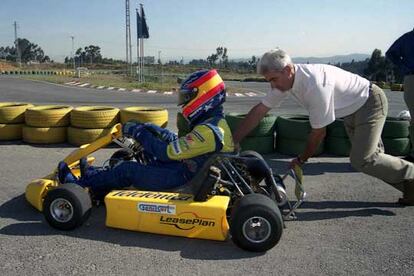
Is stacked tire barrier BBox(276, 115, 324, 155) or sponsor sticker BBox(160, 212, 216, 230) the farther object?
stacked tire barrier BBox(276, 115, 324, 155)

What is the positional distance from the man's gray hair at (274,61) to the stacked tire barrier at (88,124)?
12.7 feet

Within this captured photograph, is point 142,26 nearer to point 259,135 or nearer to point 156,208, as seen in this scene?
point 259,135

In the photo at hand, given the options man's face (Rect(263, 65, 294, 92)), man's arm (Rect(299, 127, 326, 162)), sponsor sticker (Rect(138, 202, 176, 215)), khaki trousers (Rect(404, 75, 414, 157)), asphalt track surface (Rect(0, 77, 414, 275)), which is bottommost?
asphalt track surface (Rect(0, 77, 414, 275))

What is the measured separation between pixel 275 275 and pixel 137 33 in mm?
23801

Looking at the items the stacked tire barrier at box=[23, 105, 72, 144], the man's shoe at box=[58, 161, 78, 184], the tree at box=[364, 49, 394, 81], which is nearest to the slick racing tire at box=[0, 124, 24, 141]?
the stacked tire barrier at box=[23, 105, 72, 144]

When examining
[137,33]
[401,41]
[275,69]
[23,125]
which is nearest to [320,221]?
[275,69]

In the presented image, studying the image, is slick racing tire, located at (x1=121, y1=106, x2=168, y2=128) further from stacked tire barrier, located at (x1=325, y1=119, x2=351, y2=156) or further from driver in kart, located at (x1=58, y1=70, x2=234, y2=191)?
driver in kart, located at (x1=58, y1=70, x2=234, y2=191)

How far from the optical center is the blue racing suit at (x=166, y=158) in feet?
11.8

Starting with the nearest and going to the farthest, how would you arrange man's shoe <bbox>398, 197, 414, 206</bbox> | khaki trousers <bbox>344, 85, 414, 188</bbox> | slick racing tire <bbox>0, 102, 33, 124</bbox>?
khaki trousers <bbox>344, 85, 414, 188</bbox> < man's shoe <bbox>398, 197, 414, 206</bbox> < slick racing tire <bbox>0, 102, 33, 124</bbox>

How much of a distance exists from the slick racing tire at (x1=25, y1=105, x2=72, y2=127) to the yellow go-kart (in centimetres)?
336

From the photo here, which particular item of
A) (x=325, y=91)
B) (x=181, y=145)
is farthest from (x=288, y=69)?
(x=181, y=145)

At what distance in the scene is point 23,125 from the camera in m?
7.39

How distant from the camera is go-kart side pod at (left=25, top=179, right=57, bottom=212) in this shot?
397cm

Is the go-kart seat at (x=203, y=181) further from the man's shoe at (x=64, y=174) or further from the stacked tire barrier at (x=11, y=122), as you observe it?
the stacked tire barrier at (x=11, y=122)
